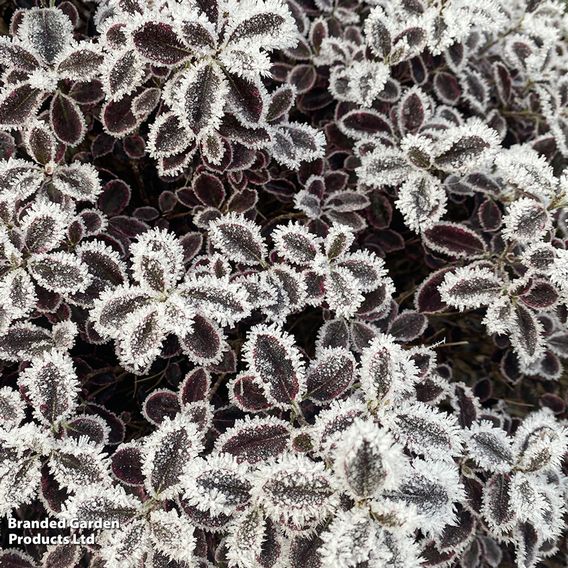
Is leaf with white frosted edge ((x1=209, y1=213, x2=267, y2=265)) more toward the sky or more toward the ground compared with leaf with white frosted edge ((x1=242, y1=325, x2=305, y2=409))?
more toward the sky

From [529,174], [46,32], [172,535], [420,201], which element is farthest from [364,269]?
[46,32]

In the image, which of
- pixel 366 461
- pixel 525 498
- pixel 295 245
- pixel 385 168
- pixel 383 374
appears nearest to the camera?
pixel 366 461

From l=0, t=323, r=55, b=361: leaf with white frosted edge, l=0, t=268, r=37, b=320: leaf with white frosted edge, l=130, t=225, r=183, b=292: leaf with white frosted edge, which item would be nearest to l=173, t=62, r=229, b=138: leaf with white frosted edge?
l=130, t=225, r=183, b=292: leaf with white frosted edge

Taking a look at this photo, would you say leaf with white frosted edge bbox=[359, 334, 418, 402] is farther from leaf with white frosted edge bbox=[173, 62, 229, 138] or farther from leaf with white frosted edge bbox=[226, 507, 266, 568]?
leaf with white frosted edge bbox=[173, 62, 229, 138]

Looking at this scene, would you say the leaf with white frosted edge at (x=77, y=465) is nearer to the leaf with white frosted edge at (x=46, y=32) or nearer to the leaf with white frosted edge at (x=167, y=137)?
the leaf with white frosted edge at (x=167, y=137)

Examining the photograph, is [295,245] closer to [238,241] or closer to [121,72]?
[238,241]

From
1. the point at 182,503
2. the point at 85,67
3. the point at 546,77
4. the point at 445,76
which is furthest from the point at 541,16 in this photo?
the point at 182,503
